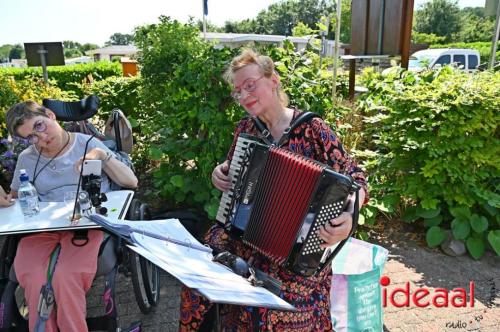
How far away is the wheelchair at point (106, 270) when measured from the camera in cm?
197

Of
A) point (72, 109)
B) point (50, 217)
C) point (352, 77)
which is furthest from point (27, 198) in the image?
point (352, 77)

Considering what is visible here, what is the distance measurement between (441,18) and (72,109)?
159 ft

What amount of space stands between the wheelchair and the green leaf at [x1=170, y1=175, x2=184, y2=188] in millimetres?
527

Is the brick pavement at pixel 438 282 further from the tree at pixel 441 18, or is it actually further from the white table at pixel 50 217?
the tree at pixel 441 18

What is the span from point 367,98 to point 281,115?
7.69ft

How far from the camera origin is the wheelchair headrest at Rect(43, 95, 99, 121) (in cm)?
261

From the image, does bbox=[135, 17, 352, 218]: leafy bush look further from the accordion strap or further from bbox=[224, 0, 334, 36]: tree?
bbox=[224, 0, 334, 36]: tree

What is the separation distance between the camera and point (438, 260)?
3.15 metres

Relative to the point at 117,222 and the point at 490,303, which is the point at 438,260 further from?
the point at 117,222

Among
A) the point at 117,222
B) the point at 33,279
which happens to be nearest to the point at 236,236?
the point at 117,222

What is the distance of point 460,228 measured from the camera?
315 cm

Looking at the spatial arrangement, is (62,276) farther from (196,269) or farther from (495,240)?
(495,240)

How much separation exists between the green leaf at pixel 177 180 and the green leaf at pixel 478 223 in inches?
96.0

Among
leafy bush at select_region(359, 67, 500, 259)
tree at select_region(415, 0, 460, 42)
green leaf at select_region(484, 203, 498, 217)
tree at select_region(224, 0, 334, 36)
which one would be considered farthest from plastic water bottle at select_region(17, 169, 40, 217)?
tree at select_region(224, 0, 334, 36)
